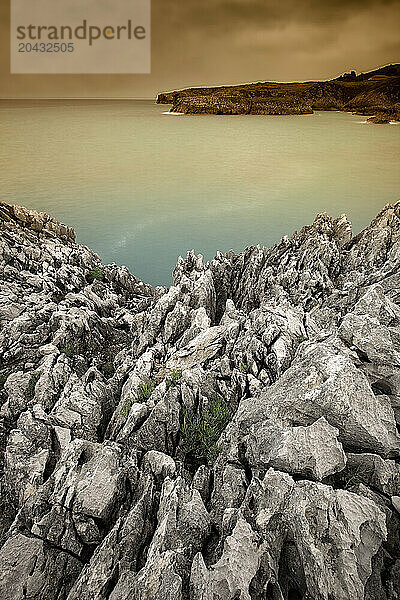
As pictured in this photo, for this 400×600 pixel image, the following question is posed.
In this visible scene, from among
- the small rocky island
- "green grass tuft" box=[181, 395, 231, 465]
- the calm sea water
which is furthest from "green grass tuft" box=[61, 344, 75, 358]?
the small rocky island

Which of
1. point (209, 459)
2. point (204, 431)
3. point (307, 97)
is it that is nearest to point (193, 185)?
point (204, 431)

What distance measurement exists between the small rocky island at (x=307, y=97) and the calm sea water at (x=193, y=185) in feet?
6.71

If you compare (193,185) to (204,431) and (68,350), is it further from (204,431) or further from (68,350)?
(204,431)

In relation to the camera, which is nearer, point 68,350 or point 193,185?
point 68,350

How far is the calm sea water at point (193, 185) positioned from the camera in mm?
20234

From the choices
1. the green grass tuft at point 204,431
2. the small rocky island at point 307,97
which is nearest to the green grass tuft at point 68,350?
the green grass tuft at point 204,431

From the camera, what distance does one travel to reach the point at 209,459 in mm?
6633

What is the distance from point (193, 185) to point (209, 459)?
1997cm

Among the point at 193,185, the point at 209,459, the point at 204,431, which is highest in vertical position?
the point at 193,185

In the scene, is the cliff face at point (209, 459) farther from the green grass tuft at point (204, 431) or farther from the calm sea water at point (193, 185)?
the calm sea water at point (193, 185)

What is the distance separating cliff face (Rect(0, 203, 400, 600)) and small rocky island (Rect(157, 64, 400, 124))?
22178 mm

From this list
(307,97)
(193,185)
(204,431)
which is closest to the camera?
(204,431)

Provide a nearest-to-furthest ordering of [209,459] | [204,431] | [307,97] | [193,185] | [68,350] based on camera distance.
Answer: [209,459] → [204,431] → [68,350] → [193,185] → [307,97]

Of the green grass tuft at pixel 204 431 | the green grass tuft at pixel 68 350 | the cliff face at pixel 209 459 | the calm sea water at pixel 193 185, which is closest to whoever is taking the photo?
the cliff face at pixel 209 459
